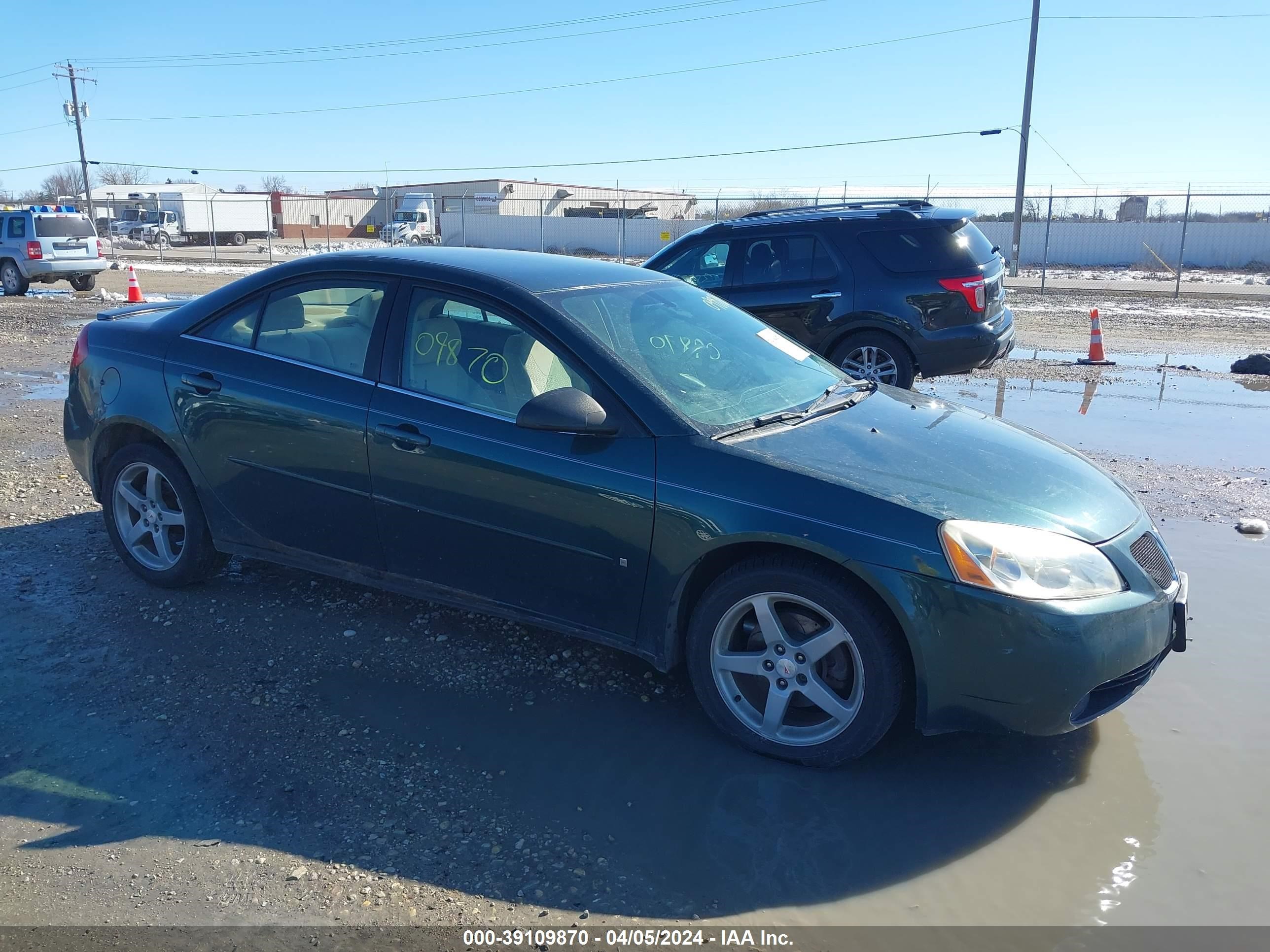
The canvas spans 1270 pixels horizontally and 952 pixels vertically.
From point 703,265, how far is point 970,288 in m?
2.50

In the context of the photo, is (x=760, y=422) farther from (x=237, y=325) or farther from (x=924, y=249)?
(x=924, y=249)

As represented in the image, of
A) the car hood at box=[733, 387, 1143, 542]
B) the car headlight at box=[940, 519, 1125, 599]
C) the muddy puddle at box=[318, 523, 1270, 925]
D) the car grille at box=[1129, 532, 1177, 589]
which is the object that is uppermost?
the car hood at box=[733, 387, 1143, 542]

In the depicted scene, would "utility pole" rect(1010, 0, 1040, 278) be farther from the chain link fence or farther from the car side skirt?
the car side skirt

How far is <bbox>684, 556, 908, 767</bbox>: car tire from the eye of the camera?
3.24 m

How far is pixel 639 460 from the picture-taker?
3527 mm

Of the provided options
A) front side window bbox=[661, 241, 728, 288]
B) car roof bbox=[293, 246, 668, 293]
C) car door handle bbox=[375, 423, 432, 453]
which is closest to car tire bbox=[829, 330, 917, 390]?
front side window bbox=[661, 241, 728, 288]

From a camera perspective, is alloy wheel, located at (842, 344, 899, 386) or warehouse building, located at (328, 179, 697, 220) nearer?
alloy wheel, located at (842, 344, 899, 386)

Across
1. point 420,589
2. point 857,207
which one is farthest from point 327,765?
point 857,207

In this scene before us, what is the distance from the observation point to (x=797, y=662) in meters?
3.37

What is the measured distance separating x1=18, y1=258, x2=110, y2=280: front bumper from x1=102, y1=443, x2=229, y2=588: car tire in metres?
19.8

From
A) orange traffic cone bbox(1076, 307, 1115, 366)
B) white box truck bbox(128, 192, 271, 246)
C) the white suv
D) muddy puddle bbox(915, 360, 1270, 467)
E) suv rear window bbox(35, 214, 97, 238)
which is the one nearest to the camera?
muddy puddle bbox(915, 360, 1270, 467)

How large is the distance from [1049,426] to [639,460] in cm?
613

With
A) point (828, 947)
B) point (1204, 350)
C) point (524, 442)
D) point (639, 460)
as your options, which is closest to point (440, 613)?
point (524, 442)

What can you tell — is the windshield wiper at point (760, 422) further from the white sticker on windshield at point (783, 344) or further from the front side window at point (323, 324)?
the front side window at point (323, 324)
